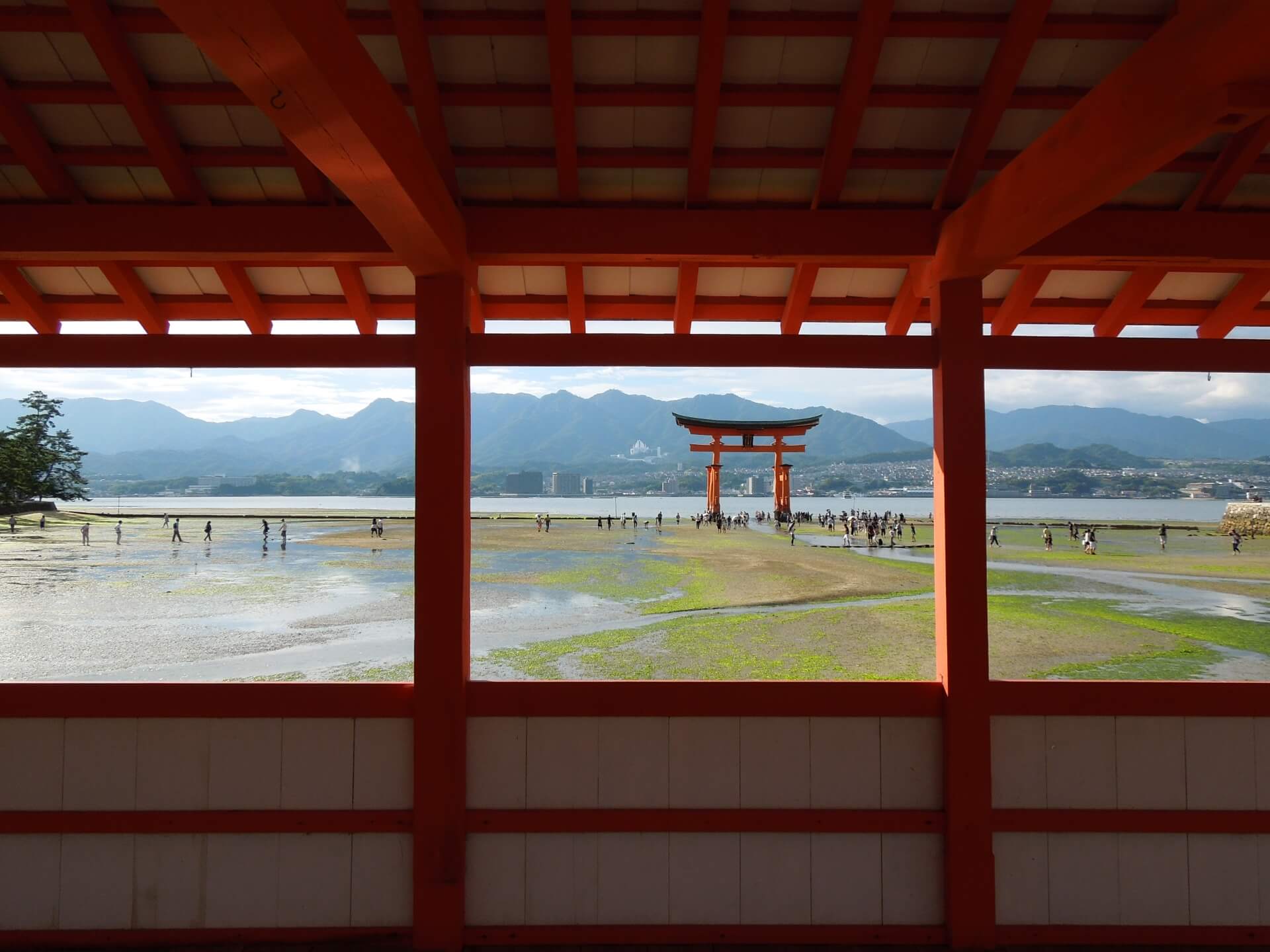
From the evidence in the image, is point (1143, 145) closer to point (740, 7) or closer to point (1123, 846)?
point (740, 7)

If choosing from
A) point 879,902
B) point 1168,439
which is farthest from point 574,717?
point 1168,439

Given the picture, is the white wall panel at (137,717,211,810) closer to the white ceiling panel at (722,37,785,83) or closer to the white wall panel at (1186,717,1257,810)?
the white ceiling panel at (722,37,785,83)

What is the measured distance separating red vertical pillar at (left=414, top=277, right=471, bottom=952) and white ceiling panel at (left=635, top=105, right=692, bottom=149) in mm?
1019

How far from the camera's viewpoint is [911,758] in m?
2.96

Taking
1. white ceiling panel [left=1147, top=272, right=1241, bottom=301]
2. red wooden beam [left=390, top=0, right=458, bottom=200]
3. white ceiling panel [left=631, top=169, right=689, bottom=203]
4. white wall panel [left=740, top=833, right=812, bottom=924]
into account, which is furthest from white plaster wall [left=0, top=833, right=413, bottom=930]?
white ceiling panel [left=1147, top=272, right=1241, bottom=301]

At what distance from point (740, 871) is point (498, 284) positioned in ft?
9.76

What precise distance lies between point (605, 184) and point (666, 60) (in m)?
0.56

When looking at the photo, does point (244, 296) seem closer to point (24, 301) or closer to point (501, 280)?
point (24, 301)

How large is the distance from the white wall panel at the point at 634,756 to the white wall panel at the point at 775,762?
345mm

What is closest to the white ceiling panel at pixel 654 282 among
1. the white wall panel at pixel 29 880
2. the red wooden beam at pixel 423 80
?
A: the red wooden beam at pixel 423 80

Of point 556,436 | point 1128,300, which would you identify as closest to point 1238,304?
point 1128,300

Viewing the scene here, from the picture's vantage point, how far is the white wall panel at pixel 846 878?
2887 millimetres

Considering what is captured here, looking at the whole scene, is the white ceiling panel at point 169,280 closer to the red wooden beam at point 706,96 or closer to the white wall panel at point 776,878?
the red wooden beam at point 706,96

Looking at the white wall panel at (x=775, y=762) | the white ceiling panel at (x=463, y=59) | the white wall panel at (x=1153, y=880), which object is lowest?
the white wall panel at (x=1153, y=880)
